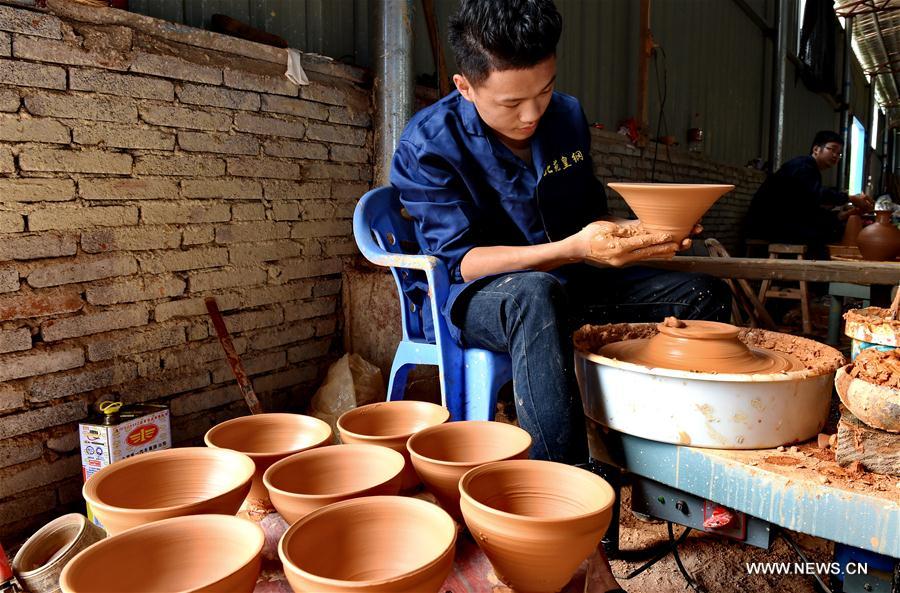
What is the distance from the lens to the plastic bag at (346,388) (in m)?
3.38

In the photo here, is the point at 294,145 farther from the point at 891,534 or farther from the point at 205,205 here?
the point at 891,534

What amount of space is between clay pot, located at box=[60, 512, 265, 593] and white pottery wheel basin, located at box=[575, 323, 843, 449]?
106cm

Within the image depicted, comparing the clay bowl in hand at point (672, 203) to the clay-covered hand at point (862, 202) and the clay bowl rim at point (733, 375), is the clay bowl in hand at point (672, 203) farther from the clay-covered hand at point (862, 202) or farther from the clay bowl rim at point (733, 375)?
the clay-covered hand at point (862, 202)

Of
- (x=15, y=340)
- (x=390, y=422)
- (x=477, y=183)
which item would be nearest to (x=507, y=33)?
(x=477, y=183)

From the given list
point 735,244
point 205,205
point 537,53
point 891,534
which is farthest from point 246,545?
point 735,244

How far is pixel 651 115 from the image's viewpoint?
7.64 metres

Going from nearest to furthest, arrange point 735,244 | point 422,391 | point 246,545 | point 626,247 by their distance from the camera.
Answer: point 246,545 < point 626,247 < point 422,391 < point 735,244

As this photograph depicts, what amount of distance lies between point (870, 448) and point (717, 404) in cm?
34

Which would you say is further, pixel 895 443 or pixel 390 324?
pixel 390 324

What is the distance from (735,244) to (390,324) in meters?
8.39

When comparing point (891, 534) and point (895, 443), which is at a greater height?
point (895, 443)

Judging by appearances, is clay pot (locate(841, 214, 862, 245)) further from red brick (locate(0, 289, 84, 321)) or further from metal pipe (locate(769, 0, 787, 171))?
red brick (locate(0, 289, 84, 321))

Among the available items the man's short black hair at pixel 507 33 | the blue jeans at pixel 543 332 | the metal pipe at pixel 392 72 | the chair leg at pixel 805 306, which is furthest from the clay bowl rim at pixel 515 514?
the chair leg at pixel 805 306

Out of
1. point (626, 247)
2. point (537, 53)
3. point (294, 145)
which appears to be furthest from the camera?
point (294, 145)
